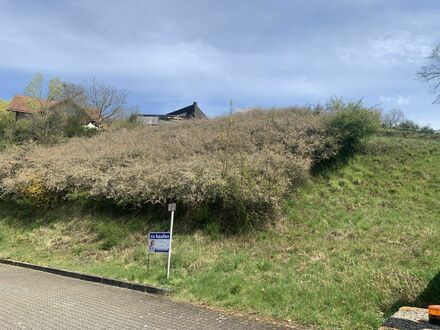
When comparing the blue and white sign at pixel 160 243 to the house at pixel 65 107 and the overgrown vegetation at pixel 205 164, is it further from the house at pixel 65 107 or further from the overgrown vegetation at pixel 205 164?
the house at pixel 65 107

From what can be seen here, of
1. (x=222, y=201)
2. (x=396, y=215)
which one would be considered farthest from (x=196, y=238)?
(x=396, y=215)

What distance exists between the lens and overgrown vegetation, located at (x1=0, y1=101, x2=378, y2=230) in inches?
504

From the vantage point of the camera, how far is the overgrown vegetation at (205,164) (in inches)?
504

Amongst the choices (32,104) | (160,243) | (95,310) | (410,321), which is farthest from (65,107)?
(410,321)

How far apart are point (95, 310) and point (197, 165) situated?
7043 mm

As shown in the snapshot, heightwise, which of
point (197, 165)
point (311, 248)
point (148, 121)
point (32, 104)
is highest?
point (32, 104)

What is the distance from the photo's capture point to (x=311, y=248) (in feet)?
34.5

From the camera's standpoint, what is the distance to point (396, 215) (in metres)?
13.0

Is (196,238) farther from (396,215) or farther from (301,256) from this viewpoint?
(396,215)

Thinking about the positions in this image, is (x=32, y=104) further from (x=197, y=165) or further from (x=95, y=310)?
(x=95, y=310)

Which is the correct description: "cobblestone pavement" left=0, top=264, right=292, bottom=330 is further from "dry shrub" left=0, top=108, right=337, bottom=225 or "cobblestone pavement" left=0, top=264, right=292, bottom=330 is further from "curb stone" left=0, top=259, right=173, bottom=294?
"dry shrub" left=0, top=108, right=337, bottom=225

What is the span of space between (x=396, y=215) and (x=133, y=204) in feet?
28.2

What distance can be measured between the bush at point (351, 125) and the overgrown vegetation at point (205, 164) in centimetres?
4

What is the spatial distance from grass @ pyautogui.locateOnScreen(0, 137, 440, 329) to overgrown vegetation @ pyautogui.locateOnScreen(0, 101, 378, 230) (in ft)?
2.36
